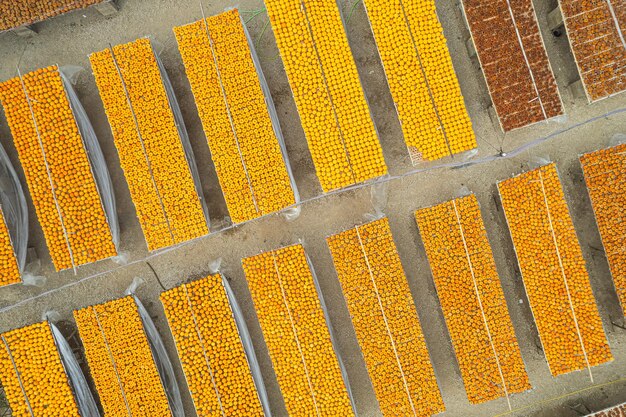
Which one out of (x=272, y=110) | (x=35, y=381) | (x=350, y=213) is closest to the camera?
(x=35, y=381)

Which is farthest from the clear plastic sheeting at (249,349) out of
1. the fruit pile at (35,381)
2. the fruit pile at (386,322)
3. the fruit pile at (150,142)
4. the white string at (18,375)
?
the white string at (18,375)

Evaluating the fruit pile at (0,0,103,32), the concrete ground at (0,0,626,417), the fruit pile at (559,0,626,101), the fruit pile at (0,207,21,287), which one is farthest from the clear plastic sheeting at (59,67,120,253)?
the fruit pile at (559,0,626,101)

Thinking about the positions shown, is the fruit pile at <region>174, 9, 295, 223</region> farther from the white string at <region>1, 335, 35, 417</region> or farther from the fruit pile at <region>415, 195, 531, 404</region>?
the white string at <region>1, 335, 35, 417</region>

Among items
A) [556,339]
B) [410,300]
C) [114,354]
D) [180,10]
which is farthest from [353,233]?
[180,10]

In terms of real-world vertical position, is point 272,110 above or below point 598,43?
above

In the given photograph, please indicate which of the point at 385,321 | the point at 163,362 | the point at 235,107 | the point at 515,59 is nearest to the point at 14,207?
the point at 163,362

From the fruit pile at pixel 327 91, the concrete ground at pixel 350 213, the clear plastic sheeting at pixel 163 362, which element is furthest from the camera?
the concrete ground at pixel 350 213

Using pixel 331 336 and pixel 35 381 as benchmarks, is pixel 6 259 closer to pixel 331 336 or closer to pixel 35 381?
pixel 35 381

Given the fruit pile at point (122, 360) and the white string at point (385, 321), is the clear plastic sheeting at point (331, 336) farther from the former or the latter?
the fruit pile at point (122, 360)
